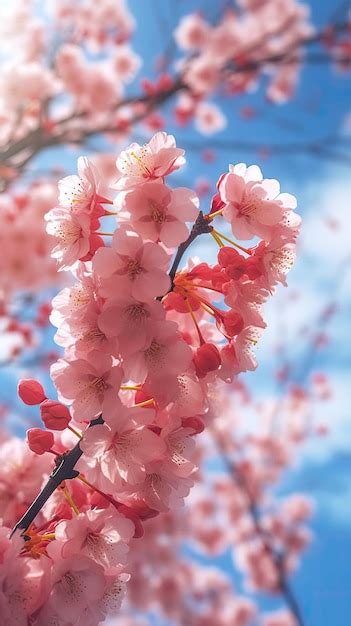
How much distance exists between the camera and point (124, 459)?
4.87ft

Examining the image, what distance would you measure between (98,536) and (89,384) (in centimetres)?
43

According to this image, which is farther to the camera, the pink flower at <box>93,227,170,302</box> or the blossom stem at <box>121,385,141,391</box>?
the blossom stem at <box>121,385,141,391</box>

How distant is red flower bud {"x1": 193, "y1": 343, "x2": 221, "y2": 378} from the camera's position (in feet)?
4.91

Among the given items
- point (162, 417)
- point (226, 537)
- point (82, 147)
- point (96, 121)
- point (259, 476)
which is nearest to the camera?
point (162, 417)

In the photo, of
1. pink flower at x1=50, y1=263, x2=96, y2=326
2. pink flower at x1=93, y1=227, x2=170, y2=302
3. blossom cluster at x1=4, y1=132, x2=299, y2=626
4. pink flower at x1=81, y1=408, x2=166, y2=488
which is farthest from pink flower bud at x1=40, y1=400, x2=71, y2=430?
pink flower at x1=93, y1=227, x2=170, y2=302

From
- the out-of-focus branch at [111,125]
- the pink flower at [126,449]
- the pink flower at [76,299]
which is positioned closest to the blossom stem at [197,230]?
the pink flower at [76,299]

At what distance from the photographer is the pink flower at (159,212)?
1.45 metres

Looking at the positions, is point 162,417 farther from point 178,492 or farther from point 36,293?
point 36,293

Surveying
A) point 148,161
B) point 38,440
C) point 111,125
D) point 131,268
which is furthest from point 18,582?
point 111,125

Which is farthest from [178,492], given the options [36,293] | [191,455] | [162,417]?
[36,293]

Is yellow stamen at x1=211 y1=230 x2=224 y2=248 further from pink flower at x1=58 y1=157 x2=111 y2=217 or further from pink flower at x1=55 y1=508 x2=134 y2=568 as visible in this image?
pink flower at x1=55 y1=508 x2=134 y2=568

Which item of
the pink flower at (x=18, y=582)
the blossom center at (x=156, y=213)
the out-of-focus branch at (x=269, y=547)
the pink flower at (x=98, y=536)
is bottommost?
the pink flower at (x=18, y=582)

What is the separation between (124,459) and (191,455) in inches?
7.9

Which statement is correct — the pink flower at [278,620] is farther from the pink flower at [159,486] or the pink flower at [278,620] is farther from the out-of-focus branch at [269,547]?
the pink flower at [159,486]
